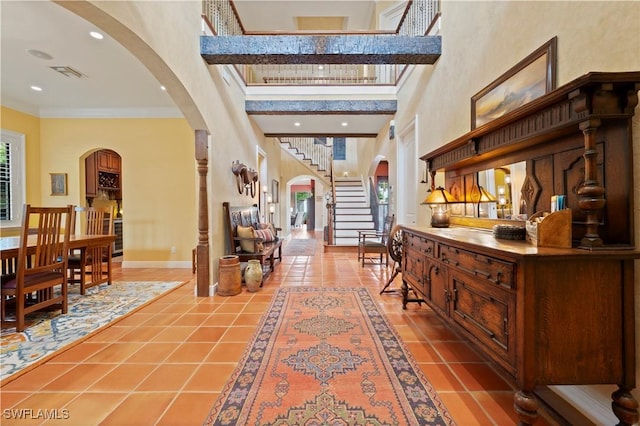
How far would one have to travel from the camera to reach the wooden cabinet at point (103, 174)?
5879mm

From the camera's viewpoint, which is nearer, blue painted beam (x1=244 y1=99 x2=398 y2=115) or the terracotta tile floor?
the terracotta tile floor

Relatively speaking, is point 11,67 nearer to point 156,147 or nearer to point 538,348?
point 156,147

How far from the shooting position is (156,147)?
5418 mm

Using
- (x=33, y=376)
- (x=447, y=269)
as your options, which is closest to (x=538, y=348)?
(x=447, y=269)

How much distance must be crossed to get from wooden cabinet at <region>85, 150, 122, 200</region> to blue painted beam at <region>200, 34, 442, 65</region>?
14.7ft

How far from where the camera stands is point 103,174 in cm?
658

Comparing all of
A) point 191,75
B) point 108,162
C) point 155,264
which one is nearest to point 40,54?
point 191,75

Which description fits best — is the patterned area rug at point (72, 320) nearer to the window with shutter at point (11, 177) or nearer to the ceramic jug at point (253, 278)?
the ceramic jug at point (253, 278)

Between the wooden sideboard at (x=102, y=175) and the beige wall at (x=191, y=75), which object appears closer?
the beige wall at (x=191, y=75)

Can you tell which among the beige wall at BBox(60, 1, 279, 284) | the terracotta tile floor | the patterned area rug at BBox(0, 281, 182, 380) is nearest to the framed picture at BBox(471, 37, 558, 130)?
the terracotta tile floor

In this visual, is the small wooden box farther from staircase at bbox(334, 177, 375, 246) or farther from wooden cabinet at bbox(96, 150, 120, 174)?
wooden cabinet at bbox(96, 150, 120, 174)

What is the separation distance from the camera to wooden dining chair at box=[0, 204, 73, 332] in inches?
99.8

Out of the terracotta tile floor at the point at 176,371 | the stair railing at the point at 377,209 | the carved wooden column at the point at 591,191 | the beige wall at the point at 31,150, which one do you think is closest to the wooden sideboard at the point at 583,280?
the carved wooden column at the point at 591,191

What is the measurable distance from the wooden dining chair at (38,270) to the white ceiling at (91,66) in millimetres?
1992
